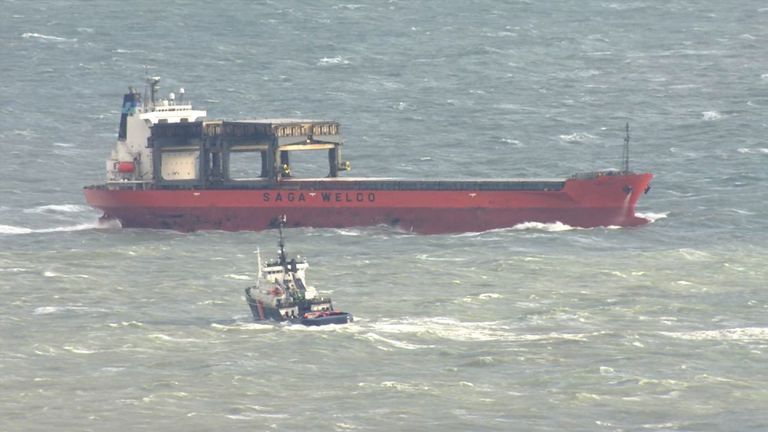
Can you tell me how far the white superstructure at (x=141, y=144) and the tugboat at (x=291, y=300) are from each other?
4091 cm

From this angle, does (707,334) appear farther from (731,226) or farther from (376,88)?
(376,88)

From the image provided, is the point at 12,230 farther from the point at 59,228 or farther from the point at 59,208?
the point at 59,208

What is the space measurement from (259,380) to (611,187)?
41.5m

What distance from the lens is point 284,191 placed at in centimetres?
11331

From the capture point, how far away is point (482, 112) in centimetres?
14462

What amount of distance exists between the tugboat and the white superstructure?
40.9m

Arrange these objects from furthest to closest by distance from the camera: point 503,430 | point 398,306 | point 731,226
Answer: point 731,226, point 398,306, point 503,430

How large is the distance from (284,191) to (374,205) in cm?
548

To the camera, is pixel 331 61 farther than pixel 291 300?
Yes

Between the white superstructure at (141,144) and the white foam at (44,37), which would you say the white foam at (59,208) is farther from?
the white foam at (44,37)

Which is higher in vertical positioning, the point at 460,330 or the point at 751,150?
the point at 751,150

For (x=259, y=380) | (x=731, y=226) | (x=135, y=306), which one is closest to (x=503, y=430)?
(x=259, y=380)

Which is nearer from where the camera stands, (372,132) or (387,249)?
(387,249)

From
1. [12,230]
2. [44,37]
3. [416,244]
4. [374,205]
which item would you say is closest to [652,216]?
[416,244]
